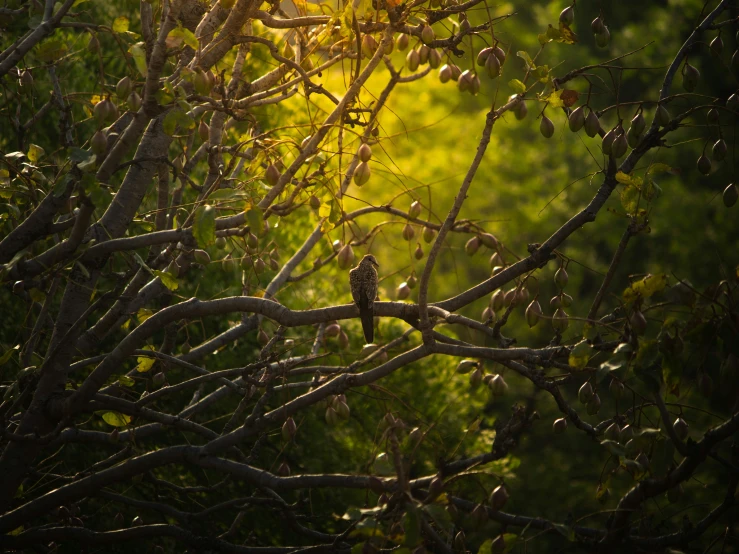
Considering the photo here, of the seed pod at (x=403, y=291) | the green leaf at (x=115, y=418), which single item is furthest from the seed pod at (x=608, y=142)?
the green leaf at (x=115, y=418)

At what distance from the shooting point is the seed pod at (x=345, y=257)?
3.86m

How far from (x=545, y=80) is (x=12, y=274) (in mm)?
2241

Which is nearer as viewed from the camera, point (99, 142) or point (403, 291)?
point (99, 142)

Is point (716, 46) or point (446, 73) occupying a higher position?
point (446, 73)

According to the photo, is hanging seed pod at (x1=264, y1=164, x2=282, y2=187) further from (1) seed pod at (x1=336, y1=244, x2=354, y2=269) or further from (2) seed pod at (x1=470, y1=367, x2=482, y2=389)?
(2) seed pod at (x1=470, y1=367, x2=482, y2=389)

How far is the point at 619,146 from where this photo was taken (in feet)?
10.2

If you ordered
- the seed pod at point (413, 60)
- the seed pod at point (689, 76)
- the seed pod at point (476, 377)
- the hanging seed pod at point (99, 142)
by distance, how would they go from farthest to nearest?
the seed pod at point (413, 60)
the seed pod at point (476, 377)
the seed pod at point (689, 76)
the hanging seed pod at point (99, 142)

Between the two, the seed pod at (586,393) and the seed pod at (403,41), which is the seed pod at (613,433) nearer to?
the seed pod at (586,393)

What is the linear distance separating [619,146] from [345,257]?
1422mm

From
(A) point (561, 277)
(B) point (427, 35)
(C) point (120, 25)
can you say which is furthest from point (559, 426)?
(C) point (120, 25)

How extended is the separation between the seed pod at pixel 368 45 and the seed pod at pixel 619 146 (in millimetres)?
1175

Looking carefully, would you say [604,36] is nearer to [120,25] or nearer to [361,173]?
[361,173]

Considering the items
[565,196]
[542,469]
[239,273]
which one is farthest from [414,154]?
[239,273]

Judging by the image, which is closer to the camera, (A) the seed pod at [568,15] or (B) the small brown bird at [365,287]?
(A) the seed pod at [568,15]
